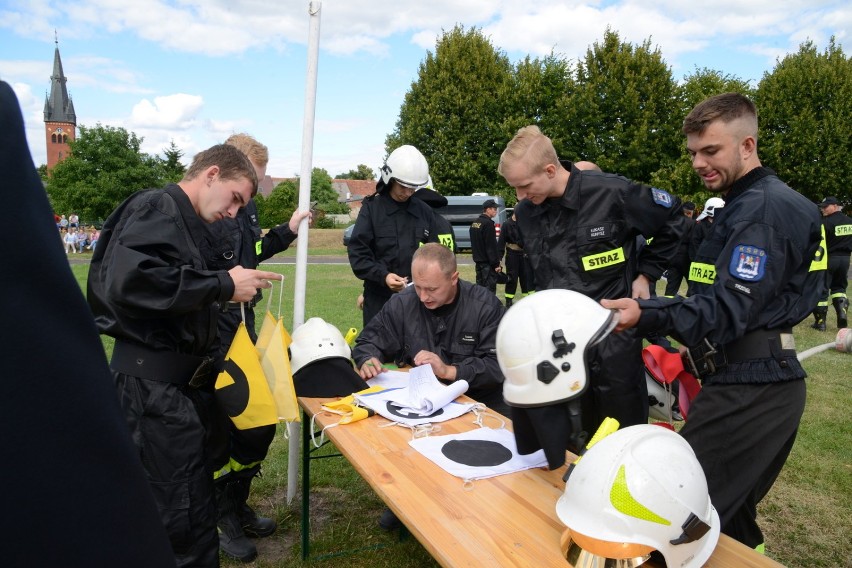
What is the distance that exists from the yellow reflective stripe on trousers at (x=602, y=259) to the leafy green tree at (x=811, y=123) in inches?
1096

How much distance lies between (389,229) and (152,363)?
266cm

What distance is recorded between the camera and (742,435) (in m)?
2.27

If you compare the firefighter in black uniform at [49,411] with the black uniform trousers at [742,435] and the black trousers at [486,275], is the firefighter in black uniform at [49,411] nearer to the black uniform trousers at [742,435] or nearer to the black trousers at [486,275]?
the black uniform trousers at [742,435]

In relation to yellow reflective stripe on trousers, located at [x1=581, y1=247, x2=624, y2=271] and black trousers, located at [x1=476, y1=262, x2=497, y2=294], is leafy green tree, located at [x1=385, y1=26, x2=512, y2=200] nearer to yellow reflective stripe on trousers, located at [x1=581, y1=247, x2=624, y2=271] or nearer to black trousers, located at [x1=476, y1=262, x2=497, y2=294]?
black trousers, located at [x1=476, y1=262, x2=497, y2=294]

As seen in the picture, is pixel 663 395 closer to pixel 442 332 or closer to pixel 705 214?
pixel 442 332

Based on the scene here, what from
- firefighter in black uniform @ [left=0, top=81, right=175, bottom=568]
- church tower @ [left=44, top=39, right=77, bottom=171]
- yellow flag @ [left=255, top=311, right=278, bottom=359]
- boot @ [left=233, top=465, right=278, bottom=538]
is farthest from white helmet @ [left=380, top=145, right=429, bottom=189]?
church tower @ [left=44, top=39, right=77, bottom=171]

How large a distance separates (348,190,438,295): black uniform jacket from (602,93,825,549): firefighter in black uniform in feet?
9.07

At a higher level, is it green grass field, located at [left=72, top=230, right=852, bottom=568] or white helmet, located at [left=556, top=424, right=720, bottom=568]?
white helmet, located at [left=556, top=424, right=720, bottom=568]

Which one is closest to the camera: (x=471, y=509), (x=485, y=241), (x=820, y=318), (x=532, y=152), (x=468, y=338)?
(x=471, y=509)

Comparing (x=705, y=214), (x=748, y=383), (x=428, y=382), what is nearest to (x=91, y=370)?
(x=748, y=383)

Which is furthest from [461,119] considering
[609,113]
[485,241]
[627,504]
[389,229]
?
[627,504]

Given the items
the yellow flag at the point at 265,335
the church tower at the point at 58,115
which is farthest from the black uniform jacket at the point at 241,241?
the church tower at the point at 58,115

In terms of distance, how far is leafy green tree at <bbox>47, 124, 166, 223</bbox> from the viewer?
146 ft

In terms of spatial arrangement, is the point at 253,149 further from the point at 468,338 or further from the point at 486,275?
the point at 486,275
